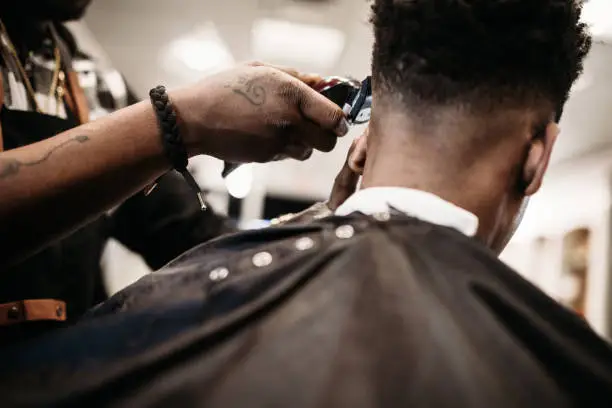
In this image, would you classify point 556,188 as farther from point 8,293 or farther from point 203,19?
point 8,293

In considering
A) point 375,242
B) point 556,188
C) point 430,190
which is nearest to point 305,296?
point 375,242

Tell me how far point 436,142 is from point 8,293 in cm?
100

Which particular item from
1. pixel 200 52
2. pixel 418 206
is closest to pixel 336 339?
pixel 418 206

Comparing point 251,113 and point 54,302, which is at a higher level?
point 251,113

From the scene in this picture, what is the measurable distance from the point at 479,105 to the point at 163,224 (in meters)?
1.23

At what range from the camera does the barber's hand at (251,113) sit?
0.99m

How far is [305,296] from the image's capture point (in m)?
0.78

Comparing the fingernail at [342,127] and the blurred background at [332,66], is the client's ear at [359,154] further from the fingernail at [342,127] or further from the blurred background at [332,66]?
the blurred background at [332,66]

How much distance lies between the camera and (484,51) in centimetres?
95

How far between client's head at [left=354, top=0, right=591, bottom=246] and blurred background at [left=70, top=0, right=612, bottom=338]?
3.86 feet

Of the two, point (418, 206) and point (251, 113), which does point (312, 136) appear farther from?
point (418, 206)

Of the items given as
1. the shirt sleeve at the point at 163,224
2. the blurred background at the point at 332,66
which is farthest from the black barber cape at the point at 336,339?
the blurred background at the point at 332,66

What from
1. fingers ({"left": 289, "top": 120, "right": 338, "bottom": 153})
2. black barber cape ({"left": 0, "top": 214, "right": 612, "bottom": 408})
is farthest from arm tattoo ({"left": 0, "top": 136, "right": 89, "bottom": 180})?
fingers ({"left": 289, "top": 120, "right": 338, "bottom": 153})

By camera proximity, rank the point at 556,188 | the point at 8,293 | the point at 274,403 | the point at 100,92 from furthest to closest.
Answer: the point at 556,188, the point at 100,92, the point at 8,293, the point at 274,403
